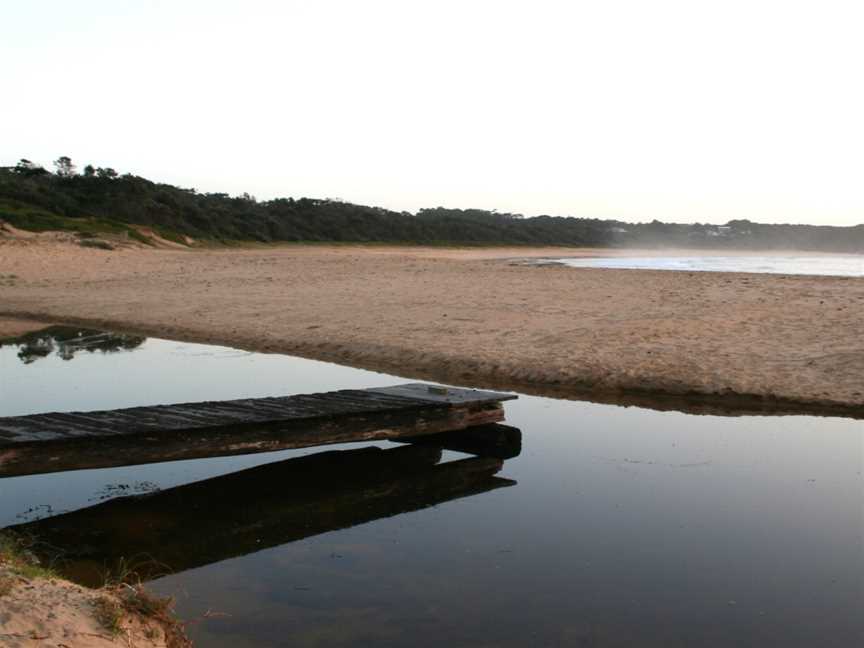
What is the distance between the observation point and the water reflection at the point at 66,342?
46.9 ft

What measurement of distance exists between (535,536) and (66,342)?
37.7 feet

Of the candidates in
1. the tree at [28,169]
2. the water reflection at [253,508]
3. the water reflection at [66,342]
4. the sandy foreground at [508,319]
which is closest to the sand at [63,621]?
the water reflection at [253,508]

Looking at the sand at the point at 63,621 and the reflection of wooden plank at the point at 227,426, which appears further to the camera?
the reflection of wooden plank at the point at 227,426

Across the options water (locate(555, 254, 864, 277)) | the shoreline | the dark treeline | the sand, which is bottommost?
the shoreline

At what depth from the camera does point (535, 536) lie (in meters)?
6.29

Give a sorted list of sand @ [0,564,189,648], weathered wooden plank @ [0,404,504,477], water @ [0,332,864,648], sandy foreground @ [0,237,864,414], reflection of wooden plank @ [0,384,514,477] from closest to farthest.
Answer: sand @ [0,564,189,648] < water @ [0,332,864,648] < weathered wooden plank @ [0,404,504,477] < reflection of wooden plank @ [0,384,514,477] < sandy foreground @ [0,237,864,414]

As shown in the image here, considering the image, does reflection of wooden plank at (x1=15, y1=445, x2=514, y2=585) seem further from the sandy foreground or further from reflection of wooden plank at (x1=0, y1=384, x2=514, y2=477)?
the sandy foreground

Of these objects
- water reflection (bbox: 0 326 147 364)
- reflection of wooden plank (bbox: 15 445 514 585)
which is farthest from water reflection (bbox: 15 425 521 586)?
water reflection (bbox: 0 326 147 364)

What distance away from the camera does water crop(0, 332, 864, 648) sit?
4.91 metres

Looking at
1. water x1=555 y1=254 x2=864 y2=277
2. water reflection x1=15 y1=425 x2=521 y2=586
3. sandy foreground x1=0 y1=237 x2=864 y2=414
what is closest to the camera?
water reflection x1=15 y1=425 x2=521 y2=586

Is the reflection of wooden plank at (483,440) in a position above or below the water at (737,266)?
below

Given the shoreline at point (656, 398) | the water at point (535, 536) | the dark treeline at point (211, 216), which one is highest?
the dark treeline at point (211, 216)

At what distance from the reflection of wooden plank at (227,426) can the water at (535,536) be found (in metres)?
0.33

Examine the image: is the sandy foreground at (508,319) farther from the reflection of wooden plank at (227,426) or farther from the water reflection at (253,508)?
the water reflection at (253,508)
